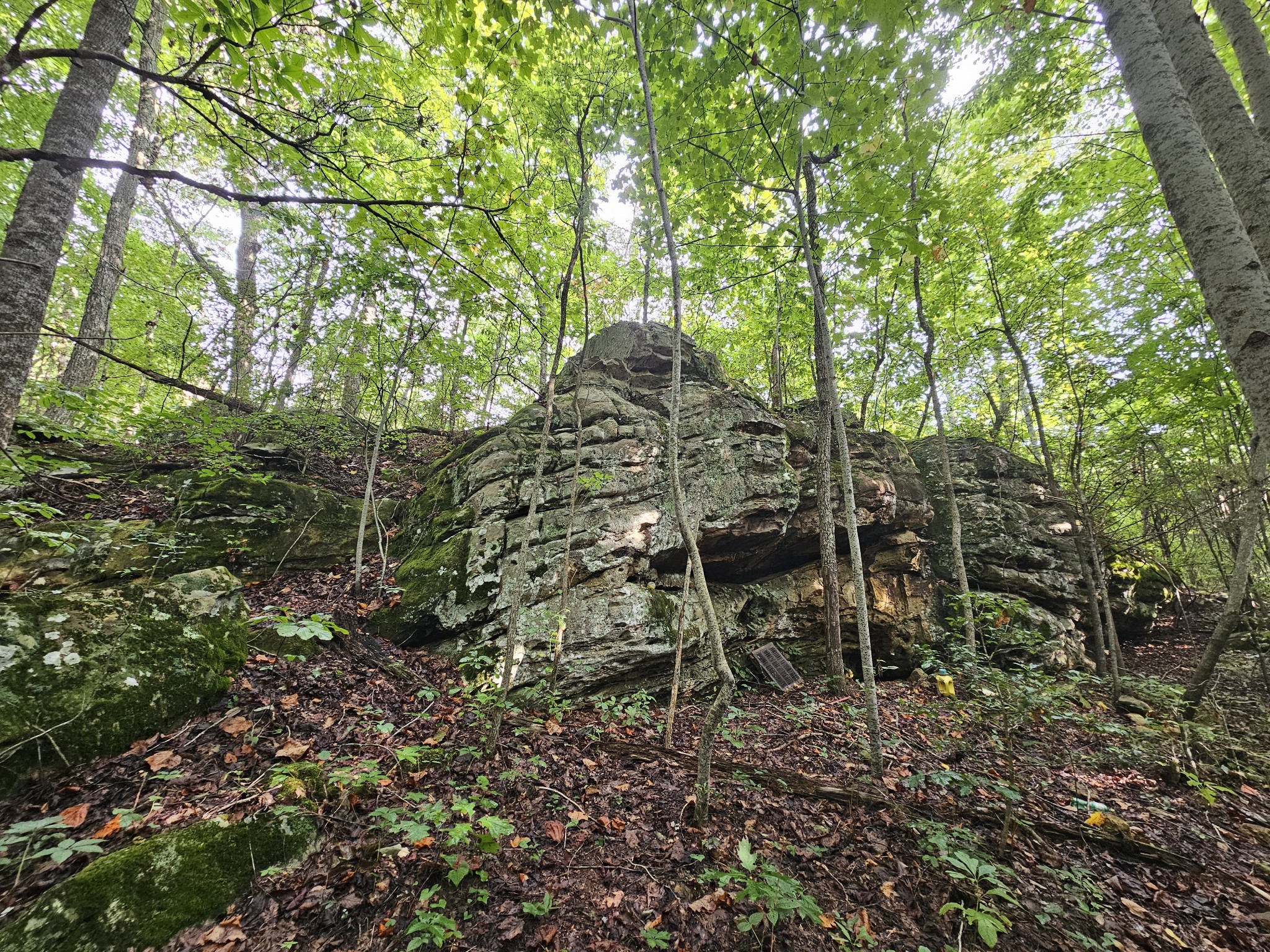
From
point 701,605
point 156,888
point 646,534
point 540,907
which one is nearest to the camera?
point 156,888

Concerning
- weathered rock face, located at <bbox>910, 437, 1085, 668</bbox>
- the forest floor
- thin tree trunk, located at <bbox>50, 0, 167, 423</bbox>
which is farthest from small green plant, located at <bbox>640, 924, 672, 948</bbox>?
thin tree trunk, located at <bbox>50, 0, 167, 423</bbox>

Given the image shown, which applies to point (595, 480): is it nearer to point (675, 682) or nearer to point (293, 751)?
point (675, 682)

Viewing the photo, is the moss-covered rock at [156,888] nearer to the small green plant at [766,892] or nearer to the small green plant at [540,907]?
the small green plant at [540,907]

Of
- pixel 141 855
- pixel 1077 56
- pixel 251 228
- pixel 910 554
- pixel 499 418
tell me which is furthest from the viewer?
pixel 251 228

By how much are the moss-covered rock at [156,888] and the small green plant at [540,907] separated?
162cm

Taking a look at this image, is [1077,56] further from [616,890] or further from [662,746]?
[616,890]

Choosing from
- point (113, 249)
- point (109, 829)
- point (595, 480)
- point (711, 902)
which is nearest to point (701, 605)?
point (711, 902)

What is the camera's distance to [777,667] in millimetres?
7969

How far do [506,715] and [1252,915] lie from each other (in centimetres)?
648

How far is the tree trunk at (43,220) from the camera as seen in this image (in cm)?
287

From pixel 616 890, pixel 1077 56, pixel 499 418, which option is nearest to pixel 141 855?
pixel 616 890

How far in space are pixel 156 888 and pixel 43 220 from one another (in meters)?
4.37

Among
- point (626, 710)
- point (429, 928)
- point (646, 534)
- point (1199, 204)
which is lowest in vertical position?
point (429, 928)

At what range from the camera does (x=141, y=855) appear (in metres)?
2.53
